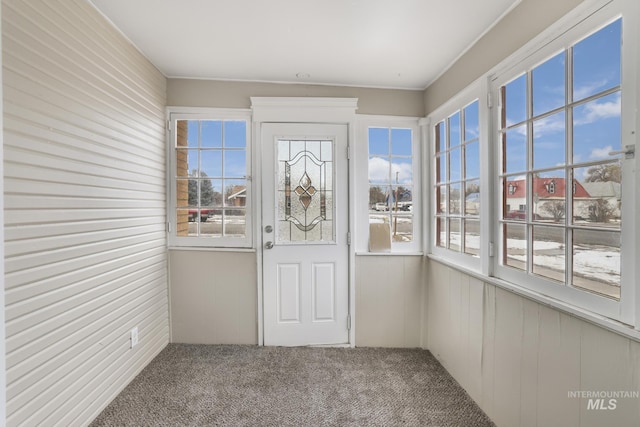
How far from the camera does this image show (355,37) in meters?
1.97

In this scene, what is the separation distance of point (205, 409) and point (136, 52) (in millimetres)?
2565

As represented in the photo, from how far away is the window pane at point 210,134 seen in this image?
8.86ft

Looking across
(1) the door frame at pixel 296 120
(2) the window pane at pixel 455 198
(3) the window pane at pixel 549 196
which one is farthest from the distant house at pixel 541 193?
(1) the door frame at pixel 296 120

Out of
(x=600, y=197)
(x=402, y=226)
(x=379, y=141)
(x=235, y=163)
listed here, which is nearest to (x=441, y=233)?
(x=402, y=226)

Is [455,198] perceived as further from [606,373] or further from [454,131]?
[606,373]

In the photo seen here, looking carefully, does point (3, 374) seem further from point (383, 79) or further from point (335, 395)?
point (383, 79)

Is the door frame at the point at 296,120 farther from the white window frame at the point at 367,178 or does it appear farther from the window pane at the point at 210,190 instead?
the window pane at the point at 210,190

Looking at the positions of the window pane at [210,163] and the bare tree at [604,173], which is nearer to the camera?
the bare tree at [604,173]

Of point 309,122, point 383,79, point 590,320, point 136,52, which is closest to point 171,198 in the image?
point 136,52

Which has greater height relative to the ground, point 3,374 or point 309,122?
point 309,122

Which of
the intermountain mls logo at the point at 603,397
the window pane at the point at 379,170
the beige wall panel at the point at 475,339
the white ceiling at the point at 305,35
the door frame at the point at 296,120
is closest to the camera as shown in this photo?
the intermountain mls logo at the point at 603,397

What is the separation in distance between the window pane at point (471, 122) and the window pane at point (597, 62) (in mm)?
694

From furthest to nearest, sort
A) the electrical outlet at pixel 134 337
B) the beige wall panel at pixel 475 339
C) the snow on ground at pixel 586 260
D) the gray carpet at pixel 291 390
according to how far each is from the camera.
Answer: the electrical outlet at pixel 134 337 → the beige wall panel at pixel 475 339 → the gray carpet at pixel 291 390 → the snow on ground at pixel 586 260

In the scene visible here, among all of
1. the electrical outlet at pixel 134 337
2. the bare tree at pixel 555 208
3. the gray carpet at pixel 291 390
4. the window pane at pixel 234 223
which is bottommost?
the gray carpet at pixel 291 390
